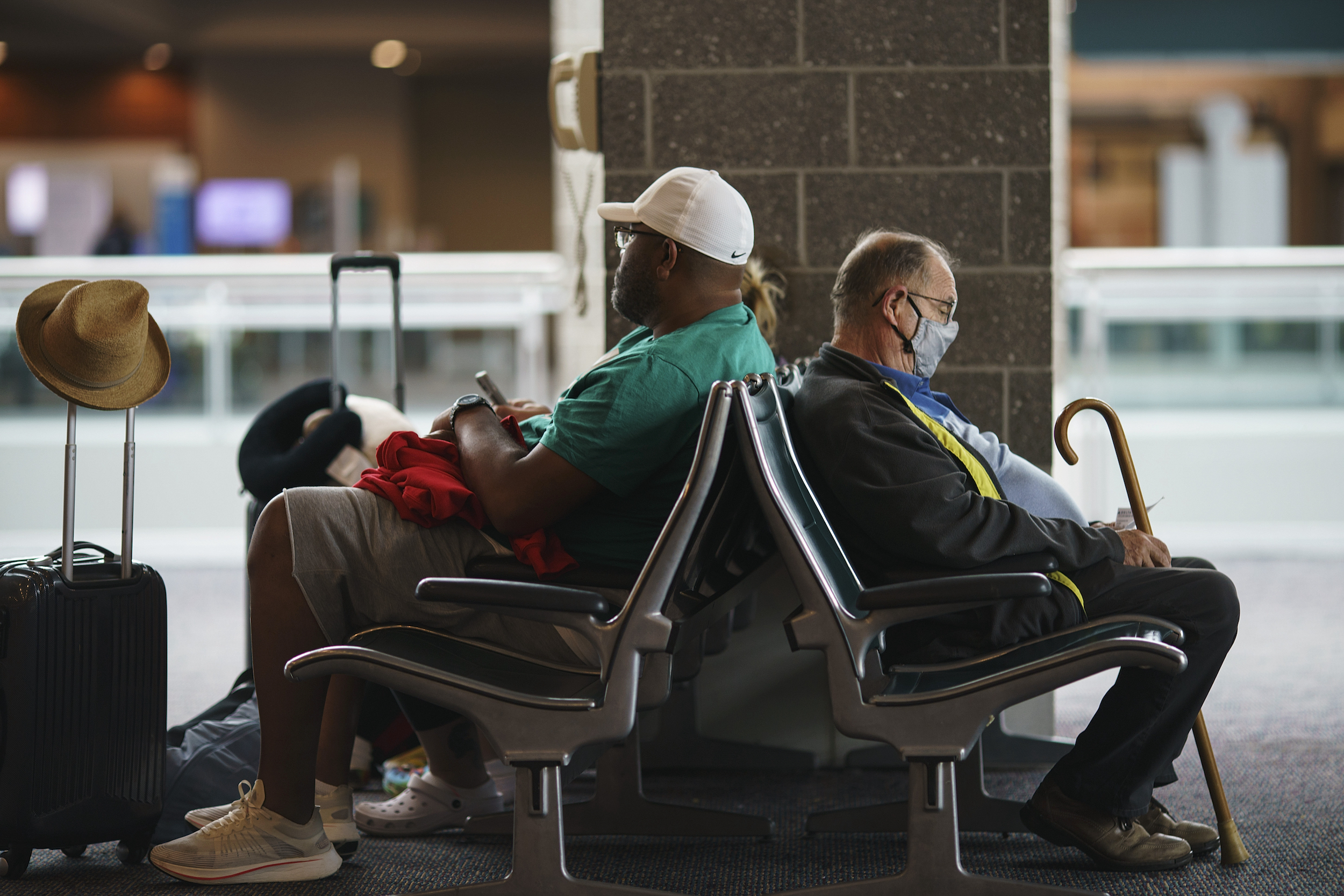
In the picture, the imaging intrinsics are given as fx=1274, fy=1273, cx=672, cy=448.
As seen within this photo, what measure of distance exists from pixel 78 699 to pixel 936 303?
1577 mm

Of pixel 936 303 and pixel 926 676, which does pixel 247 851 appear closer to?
pixel 926 676

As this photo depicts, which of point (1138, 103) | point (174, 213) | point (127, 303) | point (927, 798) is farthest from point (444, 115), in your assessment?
point (927, 798)

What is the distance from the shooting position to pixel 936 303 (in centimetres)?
221

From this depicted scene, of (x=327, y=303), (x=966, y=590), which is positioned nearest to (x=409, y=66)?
(x=327, y=303)

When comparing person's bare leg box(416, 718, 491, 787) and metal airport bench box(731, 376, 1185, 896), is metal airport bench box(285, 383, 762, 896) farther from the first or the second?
person's bare leg box(416, 718, 491, 787)

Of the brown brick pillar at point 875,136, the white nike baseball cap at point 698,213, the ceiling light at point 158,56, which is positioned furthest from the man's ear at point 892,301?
the ceiling light at point 158,56

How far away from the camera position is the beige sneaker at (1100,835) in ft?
6.82

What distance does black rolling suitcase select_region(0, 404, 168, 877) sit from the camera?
2.03 meters

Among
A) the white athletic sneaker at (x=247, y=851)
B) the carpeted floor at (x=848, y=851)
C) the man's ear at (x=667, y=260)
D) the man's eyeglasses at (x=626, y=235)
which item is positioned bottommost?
the carpeted floor at (x=848, y=851)

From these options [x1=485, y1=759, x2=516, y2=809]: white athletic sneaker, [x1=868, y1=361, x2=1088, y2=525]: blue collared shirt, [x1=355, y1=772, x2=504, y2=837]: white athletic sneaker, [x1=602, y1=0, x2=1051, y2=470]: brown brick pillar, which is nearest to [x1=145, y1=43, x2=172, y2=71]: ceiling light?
[x1=602, y1=0, x2=1051, y2=470]: brown brick pillar

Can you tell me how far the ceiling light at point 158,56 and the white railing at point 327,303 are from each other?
6.22 meters

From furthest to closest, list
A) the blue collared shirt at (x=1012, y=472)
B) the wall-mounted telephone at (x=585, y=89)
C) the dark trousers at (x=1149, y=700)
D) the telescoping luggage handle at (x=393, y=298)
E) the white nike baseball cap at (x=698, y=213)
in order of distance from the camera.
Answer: the wall-mounted telephone at (x=585, y=89)
the telescoping luggage handle at (x=393, y=298)
the blue collared shirt at (x=1012, y=472)
the white nike baseball cap at (x=698, y=213)
the dark trousers at (x=1149, y=700)

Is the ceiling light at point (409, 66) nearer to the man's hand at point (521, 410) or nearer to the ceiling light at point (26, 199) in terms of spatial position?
the ceiling light at point (26, 199)

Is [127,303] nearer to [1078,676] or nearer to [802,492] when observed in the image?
[802,492]
